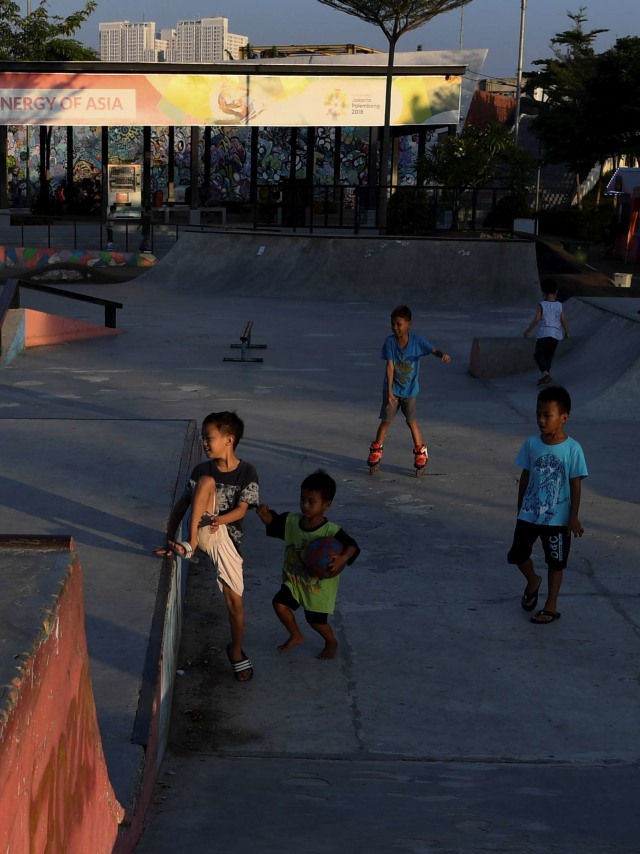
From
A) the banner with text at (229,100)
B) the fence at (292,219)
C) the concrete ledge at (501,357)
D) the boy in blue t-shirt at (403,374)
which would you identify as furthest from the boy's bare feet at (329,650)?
the banner with text at (229,100)

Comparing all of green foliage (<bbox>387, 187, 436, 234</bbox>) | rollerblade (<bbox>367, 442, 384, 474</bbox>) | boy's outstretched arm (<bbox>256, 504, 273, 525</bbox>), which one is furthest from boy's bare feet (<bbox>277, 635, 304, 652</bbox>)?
green foliage (<bbox>387, 187, 436, 234</bbox>)

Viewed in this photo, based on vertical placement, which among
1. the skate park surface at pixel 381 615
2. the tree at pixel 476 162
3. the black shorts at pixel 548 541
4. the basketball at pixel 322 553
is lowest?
the skate park surface at pixel 381 615

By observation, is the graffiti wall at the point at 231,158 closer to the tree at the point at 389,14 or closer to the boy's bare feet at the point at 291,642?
the tree at the point at 389,14

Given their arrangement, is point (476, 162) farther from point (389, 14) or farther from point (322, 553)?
point (322, 553)

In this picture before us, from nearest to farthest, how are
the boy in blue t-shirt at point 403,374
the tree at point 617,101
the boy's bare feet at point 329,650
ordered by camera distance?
the boy's bare feet at point 329,650, the boy in blue t-shirt at point 403,374, the tree at point 617,101

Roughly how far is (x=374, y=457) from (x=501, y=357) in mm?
5472

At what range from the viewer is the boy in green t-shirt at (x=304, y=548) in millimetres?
5340

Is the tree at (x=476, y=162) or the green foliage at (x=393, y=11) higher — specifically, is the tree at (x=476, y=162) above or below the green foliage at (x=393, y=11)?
below

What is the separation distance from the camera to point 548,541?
6188mm

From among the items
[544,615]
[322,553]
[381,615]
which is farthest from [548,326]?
[322,553]

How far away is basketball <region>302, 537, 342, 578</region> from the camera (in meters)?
5.44

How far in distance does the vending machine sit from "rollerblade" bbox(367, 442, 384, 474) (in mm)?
31379

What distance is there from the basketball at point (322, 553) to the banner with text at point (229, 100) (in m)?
33.5

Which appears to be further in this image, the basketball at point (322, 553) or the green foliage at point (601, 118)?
the green foliage at point (601, 118)
